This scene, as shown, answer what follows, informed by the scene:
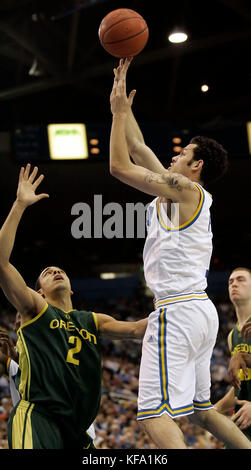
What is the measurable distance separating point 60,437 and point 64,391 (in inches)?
10.3

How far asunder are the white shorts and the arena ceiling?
602 centimetres

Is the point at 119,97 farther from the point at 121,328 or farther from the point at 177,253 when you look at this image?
the point at 121,328

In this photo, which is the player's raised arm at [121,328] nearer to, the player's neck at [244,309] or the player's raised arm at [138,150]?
the player's raised arm at [138,150]

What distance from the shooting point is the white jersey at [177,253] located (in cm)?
353

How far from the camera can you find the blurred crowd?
9.26 metres

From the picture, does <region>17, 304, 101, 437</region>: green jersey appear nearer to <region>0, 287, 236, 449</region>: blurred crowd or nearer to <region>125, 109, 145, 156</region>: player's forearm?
<region>125, 109, 145, 156</region>: player's forearm

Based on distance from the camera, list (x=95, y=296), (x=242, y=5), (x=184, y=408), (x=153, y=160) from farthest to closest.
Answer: (x=95, y=296) → (x=242, y=5) → (x=153, y=160) → (x=184, y=408)

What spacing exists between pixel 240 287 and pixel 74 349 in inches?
63.6

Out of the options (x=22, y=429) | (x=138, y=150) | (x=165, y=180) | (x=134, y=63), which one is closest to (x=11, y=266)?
(x=22, y=429)

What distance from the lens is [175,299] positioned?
3.48 m

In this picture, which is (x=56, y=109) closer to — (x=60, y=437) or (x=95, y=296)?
(x=95, y=296)

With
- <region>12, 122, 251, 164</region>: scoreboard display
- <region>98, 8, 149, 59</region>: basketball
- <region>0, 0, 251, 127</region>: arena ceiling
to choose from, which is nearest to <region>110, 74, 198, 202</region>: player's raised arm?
<region>98, 8, 149, 59</region>: basketball

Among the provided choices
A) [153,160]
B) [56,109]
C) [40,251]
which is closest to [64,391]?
[153,160]
